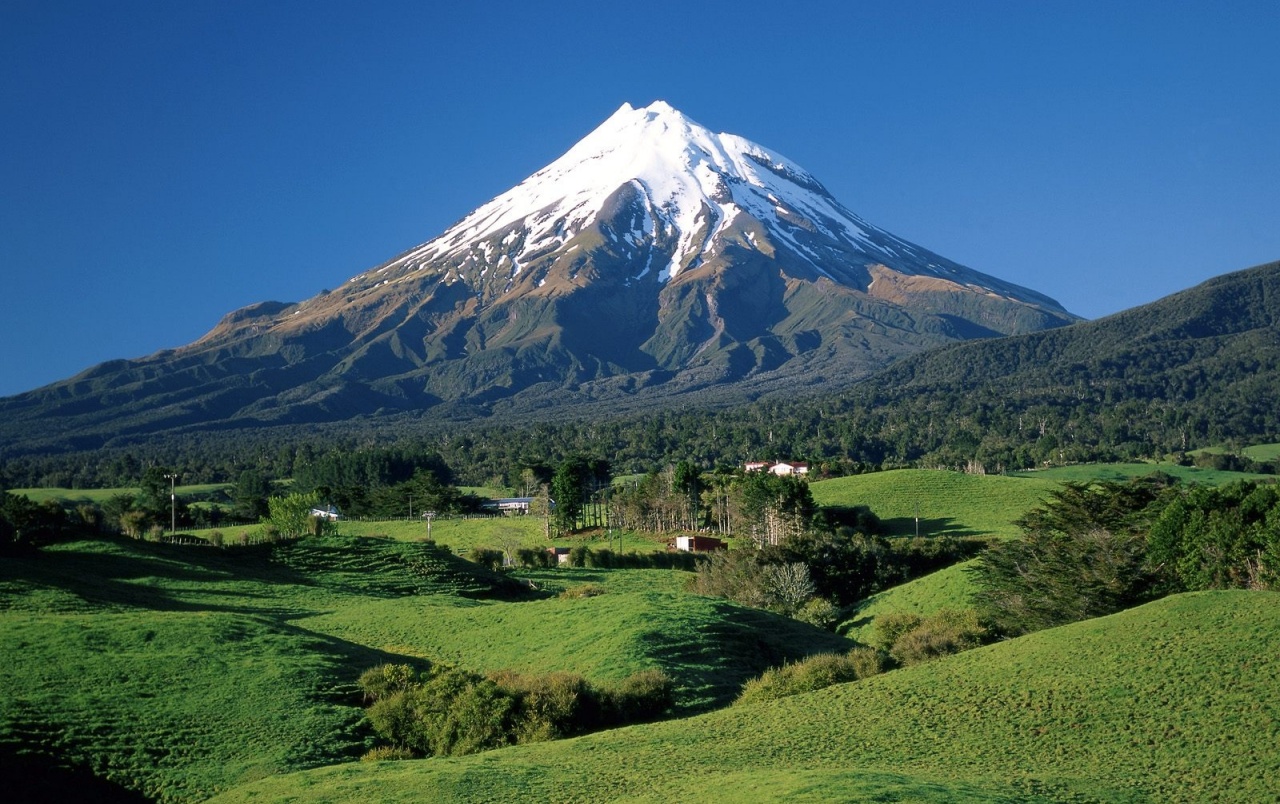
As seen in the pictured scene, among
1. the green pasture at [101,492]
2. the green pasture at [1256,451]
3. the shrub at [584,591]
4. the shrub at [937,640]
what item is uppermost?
the green pasture at [101,492]

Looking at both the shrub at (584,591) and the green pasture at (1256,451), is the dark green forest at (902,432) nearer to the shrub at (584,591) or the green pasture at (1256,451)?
the green pasture at (1256,451)

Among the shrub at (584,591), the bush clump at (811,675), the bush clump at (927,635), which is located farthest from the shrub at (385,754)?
the shrub at (584,591)

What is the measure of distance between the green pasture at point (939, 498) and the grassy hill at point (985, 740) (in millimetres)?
40720

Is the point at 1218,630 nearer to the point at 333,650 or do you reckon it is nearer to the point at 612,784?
the point at 612,784

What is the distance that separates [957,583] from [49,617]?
103 ft

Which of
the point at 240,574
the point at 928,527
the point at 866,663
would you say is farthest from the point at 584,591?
the point at 928,527

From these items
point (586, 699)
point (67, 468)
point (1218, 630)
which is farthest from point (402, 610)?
point (67, 468)

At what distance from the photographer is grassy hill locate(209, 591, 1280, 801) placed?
61.6ft

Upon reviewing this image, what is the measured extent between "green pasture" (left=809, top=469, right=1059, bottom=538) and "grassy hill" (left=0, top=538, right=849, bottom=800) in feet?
99.4

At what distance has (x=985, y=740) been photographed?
2162 centimetres

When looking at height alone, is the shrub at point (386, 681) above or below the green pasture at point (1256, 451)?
below

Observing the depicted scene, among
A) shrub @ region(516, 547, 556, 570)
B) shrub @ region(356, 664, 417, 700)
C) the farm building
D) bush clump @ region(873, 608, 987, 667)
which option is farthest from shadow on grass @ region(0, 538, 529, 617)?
the farm building

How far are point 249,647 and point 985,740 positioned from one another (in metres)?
17.4

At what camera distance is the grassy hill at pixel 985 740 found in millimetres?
18781
